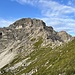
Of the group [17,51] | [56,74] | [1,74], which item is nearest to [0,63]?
[17,51]

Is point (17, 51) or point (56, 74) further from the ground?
point (17, 51)

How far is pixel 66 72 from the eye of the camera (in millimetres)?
41594

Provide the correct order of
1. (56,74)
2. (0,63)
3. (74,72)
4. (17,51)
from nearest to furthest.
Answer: (74,72) → (56,74) → (0,63) → (17,51)

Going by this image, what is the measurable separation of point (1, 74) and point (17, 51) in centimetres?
5999

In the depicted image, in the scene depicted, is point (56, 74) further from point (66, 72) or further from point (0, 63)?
point (0, 63)

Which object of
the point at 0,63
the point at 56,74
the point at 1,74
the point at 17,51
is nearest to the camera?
the point at 56,74

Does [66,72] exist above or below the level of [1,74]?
below

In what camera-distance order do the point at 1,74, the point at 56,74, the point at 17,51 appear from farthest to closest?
the point at 17,51 < the point at 1,74 < the point at 56,74

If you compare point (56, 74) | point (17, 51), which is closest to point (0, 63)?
point (17, 51)

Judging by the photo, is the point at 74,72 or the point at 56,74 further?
the point at 56,74

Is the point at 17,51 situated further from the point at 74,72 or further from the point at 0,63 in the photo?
the point at 74,72

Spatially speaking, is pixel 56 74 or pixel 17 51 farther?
pixel 17 51

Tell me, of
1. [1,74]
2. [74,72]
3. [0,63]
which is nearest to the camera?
[74,72]

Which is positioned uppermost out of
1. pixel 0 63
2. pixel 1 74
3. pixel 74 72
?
pixel 0 63
